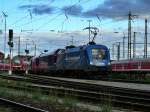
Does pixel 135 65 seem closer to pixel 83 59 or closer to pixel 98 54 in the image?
pixel 98 54

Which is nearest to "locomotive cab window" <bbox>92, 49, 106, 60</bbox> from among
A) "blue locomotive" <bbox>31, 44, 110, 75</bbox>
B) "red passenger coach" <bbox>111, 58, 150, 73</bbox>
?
"blue locomotive" <bbox>31, 44, 110, 75</bbox>

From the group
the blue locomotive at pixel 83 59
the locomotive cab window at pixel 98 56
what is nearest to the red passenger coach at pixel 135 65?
the blue locomotive at pixel 83 59

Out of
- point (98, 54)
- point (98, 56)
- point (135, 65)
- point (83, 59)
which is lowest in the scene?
point (135, 65)

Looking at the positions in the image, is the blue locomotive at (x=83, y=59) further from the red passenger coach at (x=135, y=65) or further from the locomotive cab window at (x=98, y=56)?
the red passenger coach at (x=135, y=65)

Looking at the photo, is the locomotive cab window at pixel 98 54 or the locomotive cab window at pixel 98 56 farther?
the locomotive cab window at pixel 98 54

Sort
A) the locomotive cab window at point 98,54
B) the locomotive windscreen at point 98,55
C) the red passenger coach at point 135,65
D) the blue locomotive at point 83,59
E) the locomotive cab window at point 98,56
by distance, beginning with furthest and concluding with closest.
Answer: the red passenger coach at point 135,65, the locomotive cab window at point 98,54, the locomotive windscreen at point 98,55, the locomotive cab window at point 98,56, the blue locomotive at point 83,59

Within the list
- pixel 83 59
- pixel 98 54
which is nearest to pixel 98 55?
pixel 98 54

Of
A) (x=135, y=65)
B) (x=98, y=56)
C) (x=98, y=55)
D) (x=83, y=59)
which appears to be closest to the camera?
(x=83, y=59)

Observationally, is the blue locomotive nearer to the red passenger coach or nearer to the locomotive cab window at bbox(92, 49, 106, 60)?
the locomotive cab window at bbox(92, 49, 106, 60)

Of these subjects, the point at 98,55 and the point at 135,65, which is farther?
the point at 135,65

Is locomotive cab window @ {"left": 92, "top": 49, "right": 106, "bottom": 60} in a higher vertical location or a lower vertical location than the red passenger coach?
higher

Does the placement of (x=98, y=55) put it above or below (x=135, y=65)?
above

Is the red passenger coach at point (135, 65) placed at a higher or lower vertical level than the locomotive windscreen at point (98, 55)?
lower

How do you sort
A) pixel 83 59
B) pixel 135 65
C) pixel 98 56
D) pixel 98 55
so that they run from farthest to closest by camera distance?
pixel 135 65 < pixel 98 55 < pixel 98 56 < pixel 83 59
